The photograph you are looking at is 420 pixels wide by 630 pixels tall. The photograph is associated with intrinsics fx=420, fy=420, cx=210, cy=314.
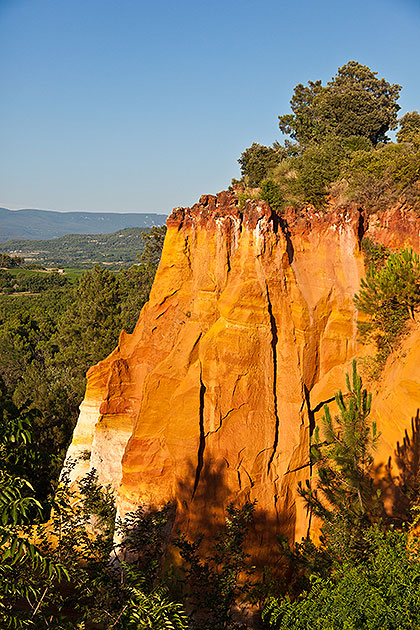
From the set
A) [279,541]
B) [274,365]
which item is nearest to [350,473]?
[279,541]

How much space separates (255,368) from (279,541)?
15.1 ft

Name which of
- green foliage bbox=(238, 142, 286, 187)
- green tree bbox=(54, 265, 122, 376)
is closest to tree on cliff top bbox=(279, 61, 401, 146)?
green foliage bbox=(238, 142, 286, 187)

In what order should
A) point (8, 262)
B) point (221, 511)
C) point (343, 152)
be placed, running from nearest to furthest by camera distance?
point (221, 511), point (343, 152), point (8, 262)

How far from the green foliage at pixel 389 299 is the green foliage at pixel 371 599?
→ 5.54 meters

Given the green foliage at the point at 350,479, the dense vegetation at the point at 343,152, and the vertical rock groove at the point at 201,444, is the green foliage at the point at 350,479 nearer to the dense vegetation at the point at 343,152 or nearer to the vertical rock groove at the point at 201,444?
the vertical rock groove at the point at 201,444

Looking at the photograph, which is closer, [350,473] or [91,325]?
[350,473]

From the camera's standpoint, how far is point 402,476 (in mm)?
10203

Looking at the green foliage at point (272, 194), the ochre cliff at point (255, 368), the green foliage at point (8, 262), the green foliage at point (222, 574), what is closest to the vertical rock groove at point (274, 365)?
the ochre cliff at point (255, 368)

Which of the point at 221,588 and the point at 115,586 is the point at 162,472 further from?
the point at 115,586

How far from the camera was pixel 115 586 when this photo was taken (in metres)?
7.35

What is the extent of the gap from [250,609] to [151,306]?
9456 millimetres

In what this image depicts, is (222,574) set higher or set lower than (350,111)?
lower

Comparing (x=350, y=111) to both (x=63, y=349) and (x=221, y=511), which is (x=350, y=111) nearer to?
(x=63, y=349)

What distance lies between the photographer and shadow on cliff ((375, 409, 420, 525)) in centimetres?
1005
